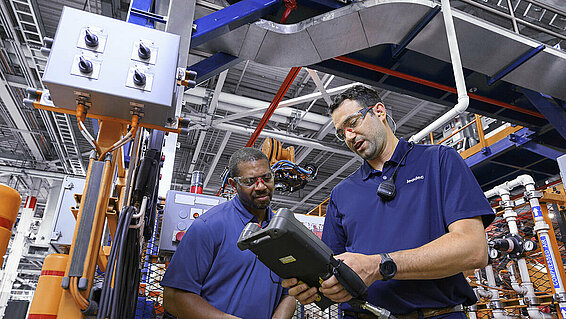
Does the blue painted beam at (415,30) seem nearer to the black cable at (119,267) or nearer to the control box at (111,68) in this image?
the control box at (111,68)

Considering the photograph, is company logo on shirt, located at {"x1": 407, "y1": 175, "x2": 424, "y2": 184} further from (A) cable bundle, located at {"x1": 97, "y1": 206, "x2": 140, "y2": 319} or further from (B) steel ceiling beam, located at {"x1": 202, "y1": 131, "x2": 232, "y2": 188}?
(B) steel ceiling beam, located at {"x1": 202, "y1": 131, "x2": 232, "y2": 188}

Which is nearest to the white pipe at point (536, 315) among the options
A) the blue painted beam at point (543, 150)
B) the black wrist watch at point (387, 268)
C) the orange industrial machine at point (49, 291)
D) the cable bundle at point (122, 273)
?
the blue painted beam at point (543, 150)

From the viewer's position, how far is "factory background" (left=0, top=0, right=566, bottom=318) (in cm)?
319

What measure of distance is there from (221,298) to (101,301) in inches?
28.2

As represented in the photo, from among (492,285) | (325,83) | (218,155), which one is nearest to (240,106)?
(325,83)

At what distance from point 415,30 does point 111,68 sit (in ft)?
9.48

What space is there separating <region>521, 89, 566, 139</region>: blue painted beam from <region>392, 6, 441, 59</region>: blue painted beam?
1.80 metres

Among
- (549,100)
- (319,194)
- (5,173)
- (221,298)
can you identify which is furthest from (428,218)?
(319,194)

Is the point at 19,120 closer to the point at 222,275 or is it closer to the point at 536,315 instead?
the point at 222,275

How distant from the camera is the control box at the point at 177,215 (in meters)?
3.13

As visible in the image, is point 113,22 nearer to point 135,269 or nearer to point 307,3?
point 135,269

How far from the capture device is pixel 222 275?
2002mm

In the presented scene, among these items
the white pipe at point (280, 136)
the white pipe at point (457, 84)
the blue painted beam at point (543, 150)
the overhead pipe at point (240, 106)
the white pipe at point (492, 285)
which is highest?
the overhead pipe at point (240, 106)

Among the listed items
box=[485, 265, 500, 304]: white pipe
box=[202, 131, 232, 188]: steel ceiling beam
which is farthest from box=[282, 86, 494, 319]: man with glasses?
box=[202, 131, 232, 188]: steel ceiling beam
